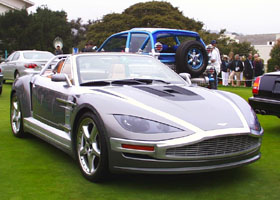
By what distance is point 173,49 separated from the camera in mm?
11656

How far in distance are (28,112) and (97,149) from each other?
7.49 feet

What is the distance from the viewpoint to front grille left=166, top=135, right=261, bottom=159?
12.1 ft

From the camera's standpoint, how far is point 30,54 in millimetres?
16516

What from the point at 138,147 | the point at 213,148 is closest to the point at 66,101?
the point at 138,147

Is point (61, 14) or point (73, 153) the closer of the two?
point (73, 153)

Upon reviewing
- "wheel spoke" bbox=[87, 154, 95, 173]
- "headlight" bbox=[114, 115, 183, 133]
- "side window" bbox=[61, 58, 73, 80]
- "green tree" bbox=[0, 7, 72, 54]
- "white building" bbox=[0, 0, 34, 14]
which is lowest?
"wheel spoke" bbox=[87, 154, 95, 173]

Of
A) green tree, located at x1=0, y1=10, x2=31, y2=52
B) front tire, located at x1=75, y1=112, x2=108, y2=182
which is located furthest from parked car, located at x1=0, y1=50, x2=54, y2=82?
green tree, located at x1=0, y1=10, x2=31, y2=52

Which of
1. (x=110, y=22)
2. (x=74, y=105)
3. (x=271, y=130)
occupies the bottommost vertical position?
(x=271, y=130)

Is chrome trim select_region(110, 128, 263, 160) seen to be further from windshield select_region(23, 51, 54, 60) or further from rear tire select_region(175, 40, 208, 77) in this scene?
windshield select_region(23, 51, 54, 60)

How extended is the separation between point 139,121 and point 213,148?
712 millimetres

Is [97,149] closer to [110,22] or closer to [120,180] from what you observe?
[120,180]

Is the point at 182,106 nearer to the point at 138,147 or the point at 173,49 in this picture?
the point at 138,147

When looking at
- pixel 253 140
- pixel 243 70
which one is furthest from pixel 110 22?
pixel 253 140

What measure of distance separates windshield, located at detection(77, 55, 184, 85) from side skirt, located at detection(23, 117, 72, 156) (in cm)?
68
